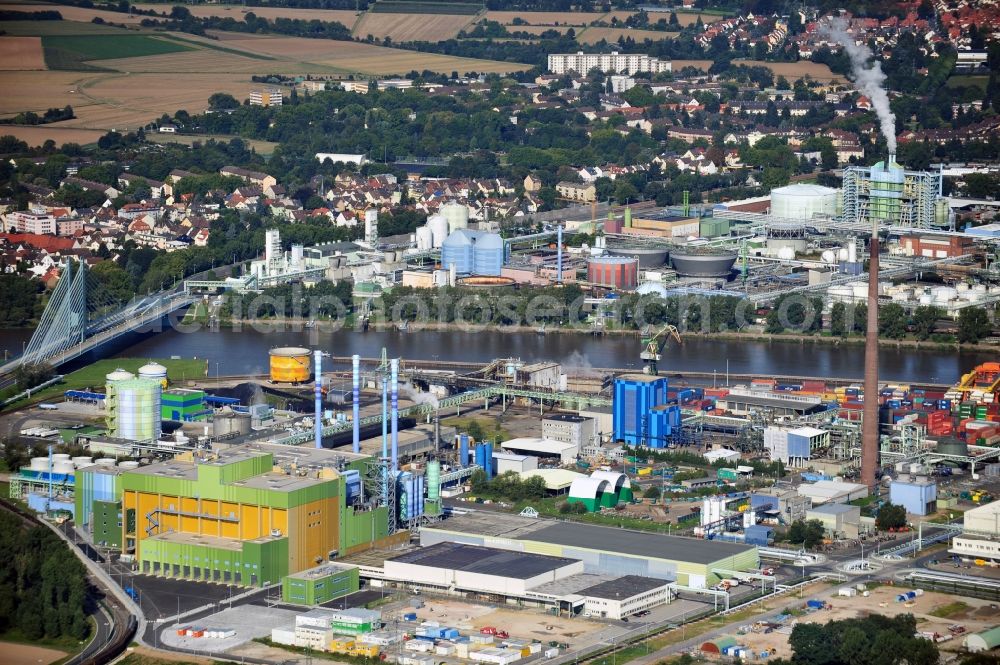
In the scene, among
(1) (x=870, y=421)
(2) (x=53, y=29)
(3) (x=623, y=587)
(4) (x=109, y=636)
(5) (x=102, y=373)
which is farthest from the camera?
(2) (x=53, y=29)

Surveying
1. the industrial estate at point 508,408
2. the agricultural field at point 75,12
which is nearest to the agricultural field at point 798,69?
the industrial estate at point 508,408

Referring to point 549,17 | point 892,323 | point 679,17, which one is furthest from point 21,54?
point 892,323

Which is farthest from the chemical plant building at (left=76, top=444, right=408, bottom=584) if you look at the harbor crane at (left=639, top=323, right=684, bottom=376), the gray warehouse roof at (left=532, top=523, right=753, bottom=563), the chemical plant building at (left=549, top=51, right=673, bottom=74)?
the chemical plant building at (left=549, top=51, right=673, bottom=74)

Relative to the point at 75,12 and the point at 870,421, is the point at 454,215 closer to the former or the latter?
the point at 870,421

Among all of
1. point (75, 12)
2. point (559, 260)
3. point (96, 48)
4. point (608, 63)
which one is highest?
point (75, 12)

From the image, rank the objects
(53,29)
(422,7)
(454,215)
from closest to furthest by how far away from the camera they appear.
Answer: (454,215), (53,29), (422,7)

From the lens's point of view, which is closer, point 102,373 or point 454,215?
point 102,373

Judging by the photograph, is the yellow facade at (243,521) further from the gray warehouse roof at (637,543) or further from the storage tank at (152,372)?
the storage tank at (152,372)
